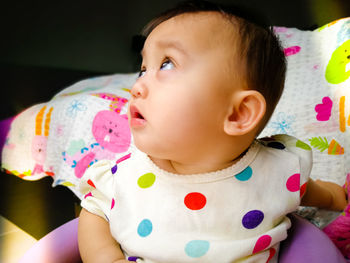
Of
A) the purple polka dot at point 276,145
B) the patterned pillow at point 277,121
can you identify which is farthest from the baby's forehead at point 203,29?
the patterned pillow at point 277,121

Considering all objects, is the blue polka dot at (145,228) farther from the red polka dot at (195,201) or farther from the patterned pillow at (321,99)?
the patterned pillow at (321,99)

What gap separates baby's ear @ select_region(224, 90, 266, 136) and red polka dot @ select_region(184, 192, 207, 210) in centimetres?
11

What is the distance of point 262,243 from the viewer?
19.2 inches

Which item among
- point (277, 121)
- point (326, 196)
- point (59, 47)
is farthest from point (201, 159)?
point (59, 47)

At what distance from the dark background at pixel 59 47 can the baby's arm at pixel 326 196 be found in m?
0.73

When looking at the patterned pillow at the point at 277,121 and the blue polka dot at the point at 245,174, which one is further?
the patterned pillow at the point at 277,121

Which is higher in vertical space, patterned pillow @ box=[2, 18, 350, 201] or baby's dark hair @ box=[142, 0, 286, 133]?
baby's dark hair @ box=[142, 0, 286, 133]

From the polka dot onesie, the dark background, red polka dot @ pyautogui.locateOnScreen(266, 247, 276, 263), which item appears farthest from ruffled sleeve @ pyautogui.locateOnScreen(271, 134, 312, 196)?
the dark background

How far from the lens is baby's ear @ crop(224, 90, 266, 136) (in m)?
0.46

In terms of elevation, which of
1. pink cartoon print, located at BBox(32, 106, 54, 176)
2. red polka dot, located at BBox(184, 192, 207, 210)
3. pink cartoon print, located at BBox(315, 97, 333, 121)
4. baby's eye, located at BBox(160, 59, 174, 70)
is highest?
baby's eye, located at BBox(160, 59, 174, 70)

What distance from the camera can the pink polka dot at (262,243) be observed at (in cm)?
48

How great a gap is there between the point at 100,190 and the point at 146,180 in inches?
3.8

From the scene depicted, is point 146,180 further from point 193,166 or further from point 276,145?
point 276,145

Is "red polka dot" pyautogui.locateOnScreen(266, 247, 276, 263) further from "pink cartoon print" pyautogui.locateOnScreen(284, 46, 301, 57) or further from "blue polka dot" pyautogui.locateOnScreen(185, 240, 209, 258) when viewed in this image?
"pink cartoon print" pyautogui.locateOnScreen(284, 46, 301, 57)
